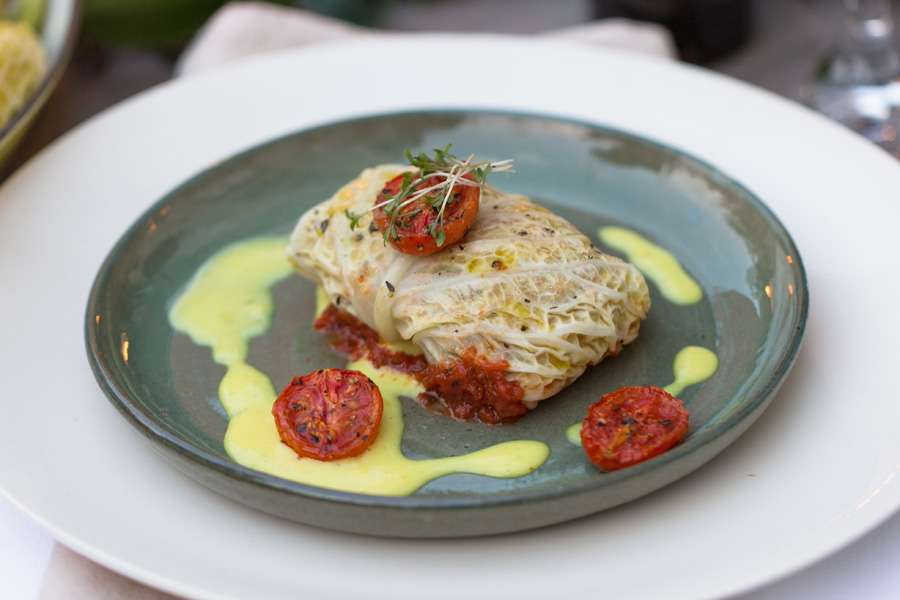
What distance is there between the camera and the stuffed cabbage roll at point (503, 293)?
437 cm

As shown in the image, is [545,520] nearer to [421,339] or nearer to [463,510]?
[463,510]

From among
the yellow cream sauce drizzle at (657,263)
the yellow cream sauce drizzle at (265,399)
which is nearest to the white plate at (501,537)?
the yellow cream sauce drizzle at (265,399)

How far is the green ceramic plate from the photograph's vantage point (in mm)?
3594

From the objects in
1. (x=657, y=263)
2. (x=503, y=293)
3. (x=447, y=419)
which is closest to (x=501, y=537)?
(x=447, y=419)

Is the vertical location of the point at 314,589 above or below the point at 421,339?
below

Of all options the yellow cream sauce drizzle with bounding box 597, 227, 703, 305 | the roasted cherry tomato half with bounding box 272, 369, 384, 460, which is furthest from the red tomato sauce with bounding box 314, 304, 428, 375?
the yellow cream sauce drizzle with bounding box 597, 227, 703, 305

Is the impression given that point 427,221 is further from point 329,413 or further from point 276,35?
point 276,35

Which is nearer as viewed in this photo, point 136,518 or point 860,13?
point 136,518

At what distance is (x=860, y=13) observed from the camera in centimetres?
729

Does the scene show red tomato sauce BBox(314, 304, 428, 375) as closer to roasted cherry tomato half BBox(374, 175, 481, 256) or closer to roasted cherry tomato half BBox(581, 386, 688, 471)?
roasted cherry tomato half BBox(374, 175, 481, 256)

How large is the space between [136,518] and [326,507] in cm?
74

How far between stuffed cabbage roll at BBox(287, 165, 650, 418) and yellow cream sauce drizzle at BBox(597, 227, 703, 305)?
345 millimetres

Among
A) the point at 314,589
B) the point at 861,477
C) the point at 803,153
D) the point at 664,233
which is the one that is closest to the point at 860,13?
the point at 803,153

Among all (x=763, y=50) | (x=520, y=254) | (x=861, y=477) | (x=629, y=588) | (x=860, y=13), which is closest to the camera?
(x=629, y=588)
